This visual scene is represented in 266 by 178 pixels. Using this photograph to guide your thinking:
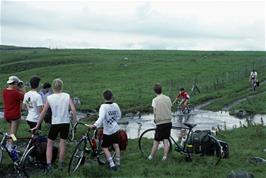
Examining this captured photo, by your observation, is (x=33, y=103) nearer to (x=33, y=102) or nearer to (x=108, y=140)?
(x=33, y=102)

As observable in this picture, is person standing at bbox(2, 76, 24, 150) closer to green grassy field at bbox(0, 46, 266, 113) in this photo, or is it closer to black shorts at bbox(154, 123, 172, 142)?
black shorts at bbox(154, 123, 172, 142)

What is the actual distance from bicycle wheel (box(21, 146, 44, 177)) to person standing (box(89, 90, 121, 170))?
183cm

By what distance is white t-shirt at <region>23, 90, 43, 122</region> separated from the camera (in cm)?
1194

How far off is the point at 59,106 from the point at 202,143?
186 inches

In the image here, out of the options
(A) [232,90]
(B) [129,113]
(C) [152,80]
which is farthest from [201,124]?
(C) [152,80]

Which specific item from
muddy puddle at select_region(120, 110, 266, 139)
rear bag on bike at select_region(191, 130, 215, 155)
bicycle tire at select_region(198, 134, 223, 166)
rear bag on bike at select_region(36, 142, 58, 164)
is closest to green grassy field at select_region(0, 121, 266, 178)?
bicycle tire at select_region(198, 134, 223, 166)

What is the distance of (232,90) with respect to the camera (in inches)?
1626

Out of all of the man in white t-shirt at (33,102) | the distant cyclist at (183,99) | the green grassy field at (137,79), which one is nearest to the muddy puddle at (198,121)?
the distant cyclist at (183,99)

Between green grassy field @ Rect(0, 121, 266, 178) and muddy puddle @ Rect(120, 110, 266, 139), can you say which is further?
muddy puddle @ Rect(120, 110, 266, 139)

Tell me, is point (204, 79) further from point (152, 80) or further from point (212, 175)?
point (212, 175)

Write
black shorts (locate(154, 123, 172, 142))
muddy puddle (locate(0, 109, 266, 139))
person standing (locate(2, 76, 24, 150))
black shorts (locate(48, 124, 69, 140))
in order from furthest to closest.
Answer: muddy puddle (locate(0, 109, 266, 139))
black shorts (locate(154, 123, 172, 142))
person standing (locate(2, 76, 24, 150))
black shorts (locate(48, 124, 69, 140))

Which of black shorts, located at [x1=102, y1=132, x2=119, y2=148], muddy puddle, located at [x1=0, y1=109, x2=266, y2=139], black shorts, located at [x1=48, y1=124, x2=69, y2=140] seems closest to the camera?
black shorts, located at [x1=48, y1=124, x2=69, y2=140]

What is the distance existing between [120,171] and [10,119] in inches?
151

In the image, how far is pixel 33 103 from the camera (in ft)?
39.5
